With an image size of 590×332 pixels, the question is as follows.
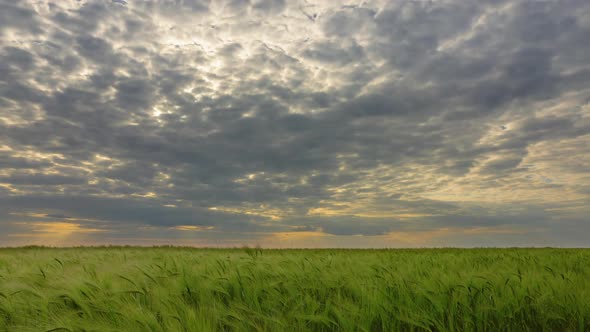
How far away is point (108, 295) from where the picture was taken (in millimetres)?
3762

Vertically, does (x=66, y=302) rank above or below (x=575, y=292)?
below

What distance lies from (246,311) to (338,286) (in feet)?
3.49

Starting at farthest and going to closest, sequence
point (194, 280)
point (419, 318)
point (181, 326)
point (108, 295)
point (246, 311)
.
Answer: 1. point (194, 280)
2. point (108, 295)
3. point (246, 311)
4. point (419, 318)
5. point (181, 326)

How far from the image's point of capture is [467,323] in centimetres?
309

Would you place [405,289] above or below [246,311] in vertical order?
above

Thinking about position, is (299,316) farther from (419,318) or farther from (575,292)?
(575,292)

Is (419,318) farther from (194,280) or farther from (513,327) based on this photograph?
(194,280)

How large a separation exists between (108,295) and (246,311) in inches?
56.0

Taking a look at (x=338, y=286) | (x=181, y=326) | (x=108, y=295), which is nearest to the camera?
(x=181, y=326)

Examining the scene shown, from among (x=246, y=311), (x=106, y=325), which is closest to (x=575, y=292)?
(x=246, y=311)

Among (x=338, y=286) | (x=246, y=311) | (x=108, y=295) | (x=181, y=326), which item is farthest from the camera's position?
(x=338, y=286)

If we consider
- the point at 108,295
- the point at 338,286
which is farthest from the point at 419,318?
the point at 108,295

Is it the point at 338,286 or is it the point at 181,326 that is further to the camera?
the point at 338,286

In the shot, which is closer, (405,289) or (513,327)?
(513,327)
